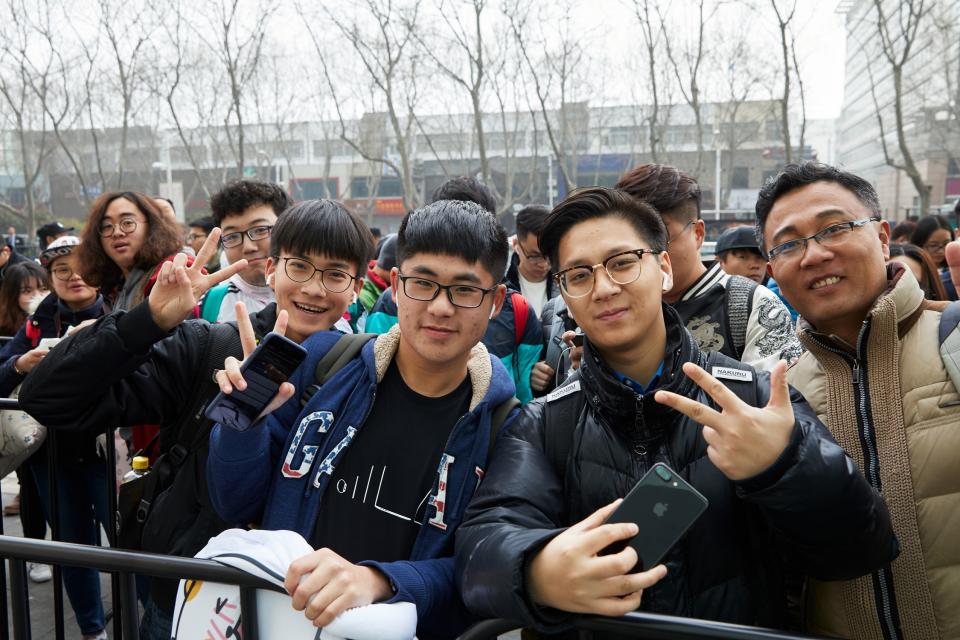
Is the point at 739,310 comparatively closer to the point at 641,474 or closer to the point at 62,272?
the point at 641,474

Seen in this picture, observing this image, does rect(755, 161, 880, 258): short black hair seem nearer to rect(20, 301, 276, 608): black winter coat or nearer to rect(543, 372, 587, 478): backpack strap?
rect(543, 372, 587, 478): backpack strap

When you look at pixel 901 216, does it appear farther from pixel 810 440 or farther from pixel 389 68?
pixel 810 440

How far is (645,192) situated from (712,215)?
34641mm

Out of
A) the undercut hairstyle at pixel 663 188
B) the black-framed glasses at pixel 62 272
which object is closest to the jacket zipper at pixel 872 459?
the undercut hairstyle at pixel 663 188

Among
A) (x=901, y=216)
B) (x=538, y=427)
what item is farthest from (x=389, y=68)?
(x=901, y=216)

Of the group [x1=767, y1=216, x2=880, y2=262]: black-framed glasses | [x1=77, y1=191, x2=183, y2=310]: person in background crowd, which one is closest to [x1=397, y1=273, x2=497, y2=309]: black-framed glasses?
[x1=767, y1=216, x2=880, y2=262]: black-framed glasses

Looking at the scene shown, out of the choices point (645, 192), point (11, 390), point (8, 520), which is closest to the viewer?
point (645, 192)

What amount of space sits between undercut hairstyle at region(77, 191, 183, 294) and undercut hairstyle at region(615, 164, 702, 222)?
2.15 metres

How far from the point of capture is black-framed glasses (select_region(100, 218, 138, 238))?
329 centimetres

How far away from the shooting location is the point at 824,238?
189 centimetres

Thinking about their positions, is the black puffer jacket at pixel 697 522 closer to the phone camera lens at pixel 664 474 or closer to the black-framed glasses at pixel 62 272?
the phone camera lens at pixel 664 474

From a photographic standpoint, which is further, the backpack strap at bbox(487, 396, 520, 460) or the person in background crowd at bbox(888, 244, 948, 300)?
the person in background crowd at bbox(888, 244, 948, 300)

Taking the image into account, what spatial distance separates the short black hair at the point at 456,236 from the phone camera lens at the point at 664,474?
87cm

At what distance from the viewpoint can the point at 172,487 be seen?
6.47ft
